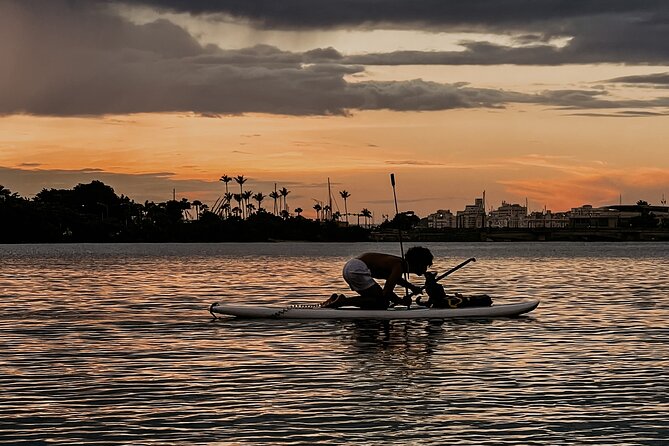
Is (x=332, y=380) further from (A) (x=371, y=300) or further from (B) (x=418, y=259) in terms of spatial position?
(A) (x=371, y=300)

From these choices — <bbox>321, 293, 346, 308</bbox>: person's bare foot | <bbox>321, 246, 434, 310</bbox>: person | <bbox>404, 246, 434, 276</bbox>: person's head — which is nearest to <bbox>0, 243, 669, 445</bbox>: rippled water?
<bbox>321, 293, 346, 308</bbox>: person's bare foot

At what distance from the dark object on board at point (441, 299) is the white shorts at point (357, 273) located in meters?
1.75

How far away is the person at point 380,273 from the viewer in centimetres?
3075

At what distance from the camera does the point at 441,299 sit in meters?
33.9

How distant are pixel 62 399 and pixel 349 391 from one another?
5.05m

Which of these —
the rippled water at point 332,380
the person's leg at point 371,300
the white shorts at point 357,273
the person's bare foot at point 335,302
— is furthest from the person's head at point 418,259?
the person's bare foot at point 335,302

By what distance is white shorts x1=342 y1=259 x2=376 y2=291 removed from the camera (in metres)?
32.0

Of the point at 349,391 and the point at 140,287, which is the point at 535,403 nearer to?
the point at 349,391

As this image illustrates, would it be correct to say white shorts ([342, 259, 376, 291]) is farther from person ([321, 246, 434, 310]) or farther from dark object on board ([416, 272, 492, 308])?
dark object on board ([416, 272, 492, 308])

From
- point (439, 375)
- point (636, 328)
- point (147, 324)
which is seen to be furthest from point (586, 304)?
point (439, 375)

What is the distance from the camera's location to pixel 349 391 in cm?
2027

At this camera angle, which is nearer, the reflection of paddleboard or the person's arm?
the person's arm

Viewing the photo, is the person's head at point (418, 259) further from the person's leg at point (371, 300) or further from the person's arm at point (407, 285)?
the person's leg at point (371, 300)

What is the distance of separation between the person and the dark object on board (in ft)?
3.51
